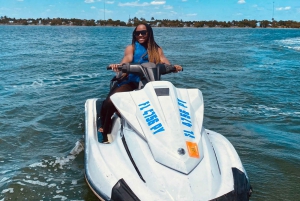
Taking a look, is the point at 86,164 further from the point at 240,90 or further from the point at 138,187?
the point at 240,90

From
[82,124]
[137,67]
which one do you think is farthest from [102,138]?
[82,124]

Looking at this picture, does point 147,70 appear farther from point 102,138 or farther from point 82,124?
point 82,124

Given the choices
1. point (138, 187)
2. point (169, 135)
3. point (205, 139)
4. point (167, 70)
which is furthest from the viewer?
point (167, 70)

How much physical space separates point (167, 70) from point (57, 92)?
17.4ft

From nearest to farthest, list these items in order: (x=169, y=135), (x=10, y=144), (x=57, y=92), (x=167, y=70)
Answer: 1. (x=169, y=135)
2. (x=167, y=70)
3. (x=10, y=144)
4. (x=57, y=92)

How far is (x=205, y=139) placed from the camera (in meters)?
2.96

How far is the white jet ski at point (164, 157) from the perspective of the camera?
247 centimetres

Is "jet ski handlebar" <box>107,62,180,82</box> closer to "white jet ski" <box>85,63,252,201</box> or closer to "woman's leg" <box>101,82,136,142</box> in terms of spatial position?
"woman's leg" <box>101,82,136,142</box>

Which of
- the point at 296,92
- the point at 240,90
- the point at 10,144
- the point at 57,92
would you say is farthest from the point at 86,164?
the point at 296,92

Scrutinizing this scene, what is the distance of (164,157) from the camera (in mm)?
2617

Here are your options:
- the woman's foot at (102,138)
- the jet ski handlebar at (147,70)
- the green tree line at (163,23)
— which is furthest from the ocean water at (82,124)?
the green tree line at (163,23)

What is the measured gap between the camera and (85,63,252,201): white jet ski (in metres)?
2.47

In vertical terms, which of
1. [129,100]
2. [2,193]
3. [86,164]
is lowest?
[2,193]

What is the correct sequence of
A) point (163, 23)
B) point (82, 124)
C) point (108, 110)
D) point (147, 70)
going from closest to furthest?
point (147, 70)
point (108, 110)
point (82, 124)
point (163, 23)
